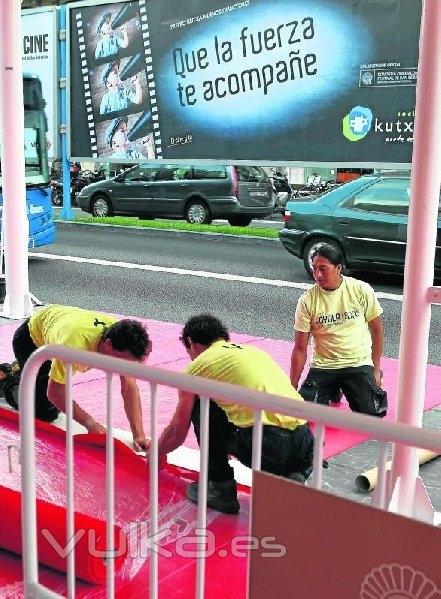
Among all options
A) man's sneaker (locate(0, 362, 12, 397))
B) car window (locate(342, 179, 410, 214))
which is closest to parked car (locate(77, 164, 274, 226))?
car window (locate(342, 179, 410, 214))

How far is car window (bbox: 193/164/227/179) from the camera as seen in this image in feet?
66.2

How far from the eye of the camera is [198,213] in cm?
2094

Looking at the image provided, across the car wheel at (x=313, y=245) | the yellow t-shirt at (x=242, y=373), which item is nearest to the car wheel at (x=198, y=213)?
the car wheel at (x=313, y=245)

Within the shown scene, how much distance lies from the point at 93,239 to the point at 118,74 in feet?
13.2

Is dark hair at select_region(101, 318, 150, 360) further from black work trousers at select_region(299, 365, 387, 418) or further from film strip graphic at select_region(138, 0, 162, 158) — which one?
film strip graphic at select_region(138, 0, 162, 158)

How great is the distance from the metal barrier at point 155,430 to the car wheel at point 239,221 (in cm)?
1838

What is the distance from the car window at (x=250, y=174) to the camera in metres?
20.2

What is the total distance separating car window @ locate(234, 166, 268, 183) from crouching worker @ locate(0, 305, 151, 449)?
1479 cm

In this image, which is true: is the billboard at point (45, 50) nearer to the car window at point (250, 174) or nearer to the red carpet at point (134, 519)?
the car window at point (250, 174)

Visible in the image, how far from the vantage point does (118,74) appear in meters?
19.0

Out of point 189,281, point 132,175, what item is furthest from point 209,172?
point 189,281

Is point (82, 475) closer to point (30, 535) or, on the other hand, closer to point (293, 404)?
point (30, 535)

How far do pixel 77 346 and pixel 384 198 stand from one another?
801 cm

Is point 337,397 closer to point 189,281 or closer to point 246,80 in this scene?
point 189,281
